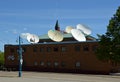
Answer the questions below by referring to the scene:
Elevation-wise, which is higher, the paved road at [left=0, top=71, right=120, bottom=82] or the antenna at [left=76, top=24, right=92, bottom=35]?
the antenna at [left=76, top=24, right=92, bottom=35]

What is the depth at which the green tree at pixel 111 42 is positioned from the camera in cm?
5364

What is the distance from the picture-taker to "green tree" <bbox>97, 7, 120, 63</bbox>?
176 feet

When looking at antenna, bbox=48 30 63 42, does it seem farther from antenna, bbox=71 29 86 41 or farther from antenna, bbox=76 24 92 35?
antenna, bbox=76 24 92 35

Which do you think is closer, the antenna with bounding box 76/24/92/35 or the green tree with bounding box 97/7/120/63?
the green tree with bounding box 97/7/120/63

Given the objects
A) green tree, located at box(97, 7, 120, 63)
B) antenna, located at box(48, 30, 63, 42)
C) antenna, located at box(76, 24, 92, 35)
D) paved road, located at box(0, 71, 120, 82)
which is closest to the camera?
paved road, located at box(0, 71, 120, 82)

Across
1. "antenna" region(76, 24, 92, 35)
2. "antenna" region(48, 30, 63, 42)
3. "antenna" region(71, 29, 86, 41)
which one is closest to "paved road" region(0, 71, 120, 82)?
"antenna" region(71, 29, 86, 41)

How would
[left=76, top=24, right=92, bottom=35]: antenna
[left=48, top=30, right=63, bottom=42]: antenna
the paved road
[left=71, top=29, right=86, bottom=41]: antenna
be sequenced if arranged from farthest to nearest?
[left=76, top=24, right=92, bottom=35]: antenna
[left=48, top=30, right=63, bottom=42]: antenna
[left=71, top=29, right=86, bottom=41]: antenna
the paved road

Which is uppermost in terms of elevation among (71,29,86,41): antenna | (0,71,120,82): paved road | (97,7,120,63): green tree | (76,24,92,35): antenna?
(76,24,92,35): antenna

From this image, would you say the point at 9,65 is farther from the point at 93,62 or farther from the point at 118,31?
the point at 118,31

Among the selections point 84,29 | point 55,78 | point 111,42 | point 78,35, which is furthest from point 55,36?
point 111,42

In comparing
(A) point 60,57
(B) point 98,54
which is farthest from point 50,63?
(B) point 98,54

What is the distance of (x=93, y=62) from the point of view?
8931 centimetres

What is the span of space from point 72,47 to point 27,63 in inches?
644

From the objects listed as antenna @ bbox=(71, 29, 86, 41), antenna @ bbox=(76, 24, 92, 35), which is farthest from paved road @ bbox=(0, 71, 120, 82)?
antenna @ bbox=(76, 24, 92, 35)
